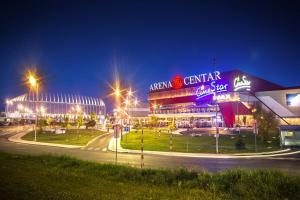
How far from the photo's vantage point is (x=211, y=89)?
107m

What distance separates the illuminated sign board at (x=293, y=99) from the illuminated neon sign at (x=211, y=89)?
21.6 meters

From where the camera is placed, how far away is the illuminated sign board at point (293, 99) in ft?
262

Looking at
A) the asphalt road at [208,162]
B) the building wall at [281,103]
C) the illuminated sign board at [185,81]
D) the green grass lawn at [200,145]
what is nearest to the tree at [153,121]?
the illuminated sign board at [185,81]

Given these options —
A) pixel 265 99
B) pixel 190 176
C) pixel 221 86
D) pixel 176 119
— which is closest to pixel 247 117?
pixel 265 99

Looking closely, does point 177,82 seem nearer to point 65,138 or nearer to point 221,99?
point 221,99

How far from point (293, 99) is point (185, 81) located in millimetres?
57129

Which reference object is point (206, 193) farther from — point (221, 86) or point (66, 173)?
point (221, 86)

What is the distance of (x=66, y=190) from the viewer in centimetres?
1059

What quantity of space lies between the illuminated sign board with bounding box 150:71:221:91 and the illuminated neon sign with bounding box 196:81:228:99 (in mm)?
3895

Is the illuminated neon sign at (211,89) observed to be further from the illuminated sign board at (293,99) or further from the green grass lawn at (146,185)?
the green grass lawn at (146,185)

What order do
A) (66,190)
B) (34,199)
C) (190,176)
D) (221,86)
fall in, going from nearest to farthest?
(34,199) → (66,190) → (190,176) → (221,86)

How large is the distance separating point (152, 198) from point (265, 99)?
275ft

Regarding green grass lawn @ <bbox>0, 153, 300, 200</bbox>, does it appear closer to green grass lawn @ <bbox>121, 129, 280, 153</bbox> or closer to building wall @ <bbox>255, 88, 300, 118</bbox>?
green grass lawn @ <bbox>121, 129, 280, 153</bbox>

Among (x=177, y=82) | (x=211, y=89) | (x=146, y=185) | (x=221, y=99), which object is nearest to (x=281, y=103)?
(x=221, y=99)
